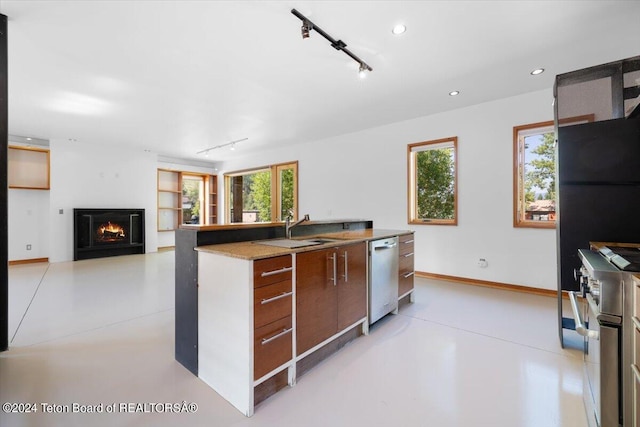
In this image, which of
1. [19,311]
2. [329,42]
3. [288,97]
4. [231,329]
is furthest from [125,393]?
[288,97]

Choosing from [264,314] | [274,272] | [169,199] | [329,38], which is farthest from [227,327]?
[169,199]

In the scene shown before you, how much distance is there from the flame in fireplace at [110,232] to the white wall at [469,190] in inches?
218

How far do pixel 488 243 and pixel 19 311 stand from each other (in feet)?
19.9

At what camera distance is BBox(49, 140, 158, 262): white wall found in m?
6.00

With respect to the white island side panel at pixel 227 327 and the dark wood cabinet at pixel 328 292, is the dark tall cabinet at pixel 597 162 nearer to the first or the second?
the dark wood cabinet at pixel 328 292

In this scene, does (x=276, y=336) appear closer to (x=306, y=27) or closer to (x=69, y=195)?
(x=306, y=27)

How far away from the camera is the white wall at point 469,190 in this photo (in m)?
3.84

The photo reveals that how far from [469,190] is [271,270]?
3.81m

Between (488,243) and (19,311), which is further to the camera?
(488,243)

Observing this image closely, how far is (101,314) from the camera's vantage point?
305 centimetres

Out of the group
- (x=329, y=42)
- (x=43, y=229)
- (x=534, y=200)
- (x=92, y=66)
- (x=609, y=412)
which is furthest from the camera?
(x=43, y=229)

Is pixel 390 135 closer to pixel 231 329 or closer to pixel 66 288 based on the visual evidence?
pixel 231 329

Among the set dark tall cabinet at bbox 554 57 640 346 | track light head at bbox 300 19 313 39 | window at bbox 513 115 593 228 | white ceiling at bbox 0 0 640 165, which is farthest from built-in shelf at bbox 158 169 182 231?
dark tall cabinet at bbox 554 57 640 346

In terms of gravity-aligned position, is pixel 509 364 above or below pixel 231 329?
below
